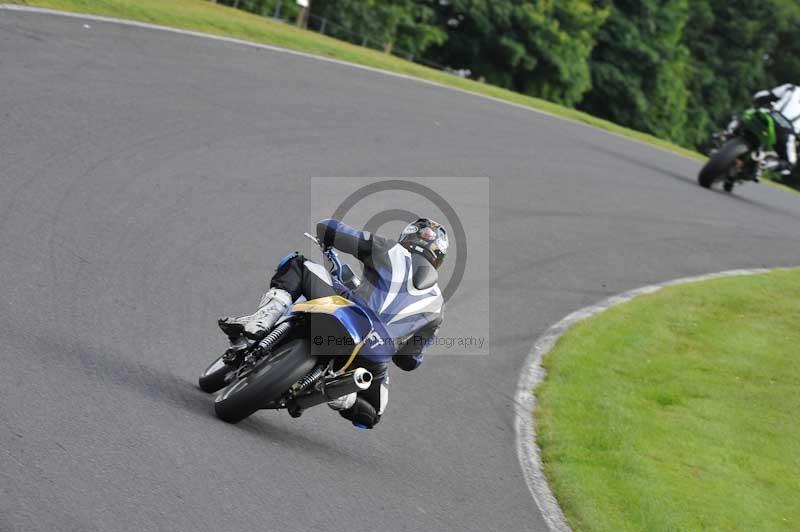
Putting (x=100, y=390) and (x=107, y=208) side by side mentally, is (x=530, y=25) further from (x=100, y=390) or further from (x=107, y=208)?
(x=100, y=390)

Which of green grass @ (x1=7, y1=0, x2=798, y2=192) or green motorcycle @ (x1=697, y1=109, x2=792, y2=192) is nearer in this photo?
green grass @ (x1=7, y1=0, x2=798, y2=192)

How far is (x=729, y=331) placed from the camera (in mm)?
11633

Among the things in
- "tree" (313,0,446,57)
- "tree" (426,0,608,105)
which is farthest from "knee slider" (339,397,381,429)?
"tree" (426,0,608,105)

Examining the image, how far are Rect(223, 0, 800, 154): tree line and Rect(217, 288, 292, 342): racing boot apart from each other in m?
21.3

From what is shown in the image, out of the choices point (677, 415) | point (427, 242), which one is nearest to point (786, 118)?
point (677, 415)

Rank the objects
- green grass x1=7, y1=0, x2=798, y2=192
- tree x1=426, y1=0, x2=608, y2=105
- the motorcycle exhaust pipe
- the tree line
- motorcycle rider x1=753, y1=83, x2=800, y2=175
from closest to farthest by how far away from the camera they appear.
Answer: the motorcycle exhaust pipe → green grass x1=7, y1=0, x2=798, y2=192 → motorcycle rider x1=753, y1=83, x2=800, y2=175 → the tree line → tree x1=426, y1=0, x2=608, y2=105

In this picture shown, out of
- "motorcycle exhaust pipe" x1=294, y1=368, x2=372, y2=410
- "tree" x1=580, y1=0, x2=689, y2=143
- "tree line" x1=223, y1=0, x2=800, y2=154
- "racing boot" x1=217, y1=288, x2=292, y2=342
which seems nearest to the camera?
"motorcycle exhaust pipe" x1=294, y1=368, x2=372, y2=410

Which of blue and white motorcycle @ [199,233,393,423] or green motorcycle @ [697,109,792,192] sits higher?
green motorcycle @ [697,109,792,192]

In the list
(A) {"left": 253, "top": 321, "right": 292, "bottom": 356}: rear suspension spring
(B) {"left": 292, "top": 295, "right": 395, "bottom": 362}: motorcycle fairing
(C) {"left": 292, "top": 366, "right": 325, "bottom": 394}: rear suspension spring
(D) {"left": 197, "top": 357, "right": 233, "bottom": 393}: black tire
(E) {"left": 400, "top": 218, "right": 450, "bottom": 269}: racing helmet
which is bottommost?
(D) {"left": 197, "top": 357, "right": 233, "bottom": 393}: black tire

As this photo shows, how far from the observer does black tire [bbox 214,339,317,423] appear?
608cm

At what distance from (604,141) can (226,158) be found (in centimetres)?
1137

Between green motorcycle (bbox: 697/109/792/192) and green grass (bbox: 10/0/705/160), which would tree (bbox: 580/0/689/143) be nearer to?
A: green grass (bbox: 10/0/705/160)

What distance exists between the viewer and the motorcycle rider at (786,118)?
1781 cm

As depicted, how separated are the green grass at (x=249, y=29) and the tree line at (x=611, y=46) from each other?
641 centimetres
